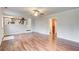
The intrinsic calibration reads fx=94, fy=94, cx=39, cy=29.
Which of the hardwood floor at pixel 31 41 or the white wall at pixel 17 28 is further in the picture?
the hardwood floor at pixel 31 41

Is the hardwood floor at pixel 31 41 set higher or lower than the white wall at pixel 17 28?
lower

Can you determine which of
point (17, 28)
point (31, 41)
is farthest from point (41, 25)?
point (17, 28)

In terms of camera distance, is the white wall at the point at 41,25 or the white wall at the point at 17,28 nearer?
the white wall at the point at 17,28

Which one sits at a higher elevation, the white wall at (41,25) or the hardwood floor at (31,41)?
the white wall at (41,25)

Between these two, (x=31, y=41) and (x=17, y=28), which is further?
(x=31, y=41)

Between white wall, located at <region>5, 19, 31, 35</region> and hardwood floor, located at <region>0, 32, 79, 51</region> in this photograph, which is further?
hardwood floor, located at <region>0, 32, 79, 51</region>

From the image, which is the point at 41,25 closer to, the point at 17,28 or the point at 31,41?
the point at 31,41

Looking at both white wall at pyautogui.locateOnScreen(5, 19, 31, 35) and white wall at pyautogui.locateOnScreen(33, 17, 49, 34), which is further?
white wall at pyautogui.locateOnScreen(33, 17, 49, 34)

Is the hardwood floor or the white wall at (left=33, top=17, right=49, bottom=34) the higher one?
the white wall at (left=33, top=17, right=49, bottom=34)

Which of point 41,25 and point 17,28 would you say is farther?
point 41,25

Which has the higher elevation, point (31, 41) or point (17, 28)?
point (17, 28)

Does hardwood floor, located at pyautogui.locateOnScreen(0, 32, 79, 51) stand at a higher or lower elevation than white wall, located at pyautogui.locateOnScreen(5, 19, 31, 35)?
lower

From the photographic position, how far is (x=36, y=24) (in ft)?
7.33
